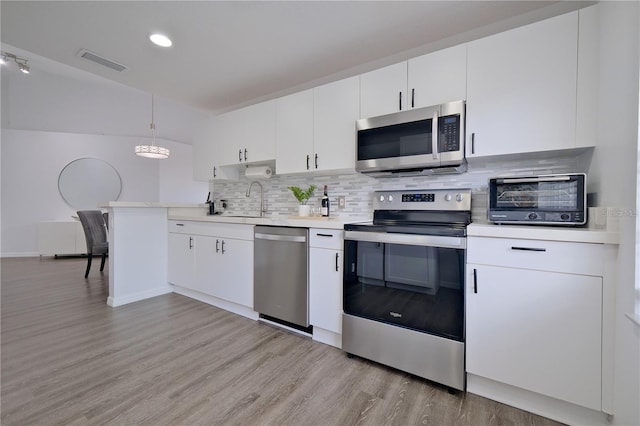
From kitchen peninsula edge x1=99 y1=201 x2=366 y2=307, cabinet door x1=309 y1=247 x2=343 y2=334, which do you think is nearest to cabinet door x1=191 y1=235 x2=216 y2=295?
kitchen peninsula edge x1=99 y1=201 x2=366 y2=307

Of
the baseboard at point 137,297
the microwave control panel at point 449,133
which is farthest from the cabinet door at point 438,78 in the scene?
the baseboard at point 137,297

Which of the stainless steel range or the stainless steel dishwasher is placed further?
the stainless steel dishwasher

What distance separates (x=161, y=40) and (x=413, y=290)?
2.69 metres

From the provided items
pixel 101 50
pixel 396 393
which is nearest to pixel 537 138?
pixel 396 393

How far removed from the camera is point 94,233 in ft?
13.9

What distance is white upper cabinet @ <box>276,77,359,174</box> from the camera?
7.25 feet

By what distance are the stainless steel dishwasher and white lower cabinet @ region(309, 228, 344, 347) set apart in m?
0.06

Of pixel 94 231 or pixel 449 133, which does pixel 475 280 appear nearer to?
pixel 449 133

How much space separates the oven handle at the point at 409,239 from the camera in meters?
1.51

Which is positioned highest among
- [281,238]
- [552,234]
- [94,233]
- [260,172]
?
[260,172]

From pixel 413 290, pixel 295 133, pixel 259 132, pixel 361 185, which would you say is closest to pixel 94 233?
pixel 259 132

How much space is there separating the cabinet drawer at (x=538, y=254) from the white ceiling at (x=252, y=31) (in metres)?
1.59

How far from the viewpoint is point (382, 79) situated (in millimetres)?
2037

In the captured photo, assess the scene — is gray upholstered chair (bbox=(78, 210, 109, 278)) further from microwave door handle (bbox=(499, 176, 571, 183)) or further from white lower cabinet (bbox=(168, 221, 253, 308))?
microwave door handle (bbox=(499, 176, 571, 183))
